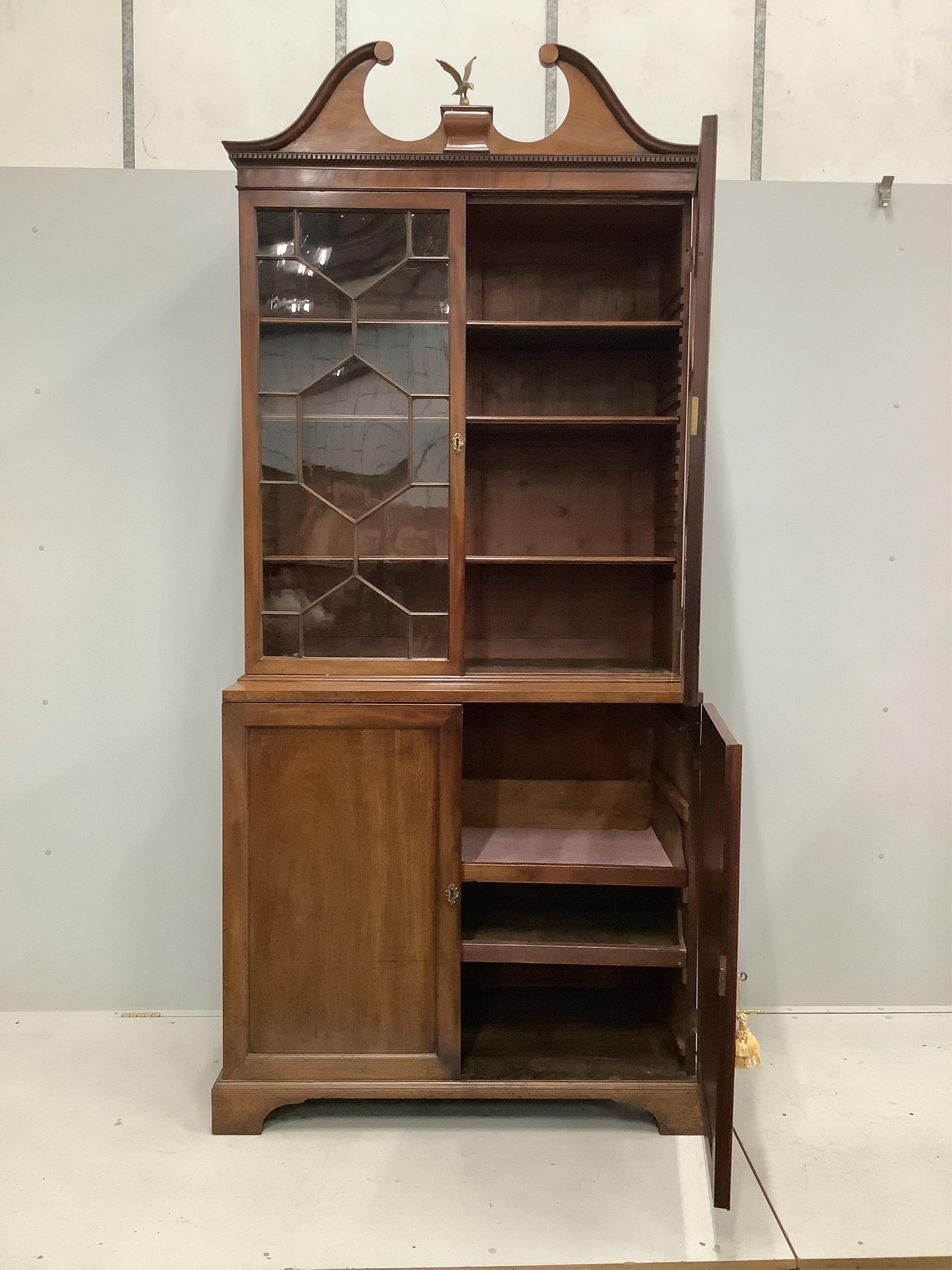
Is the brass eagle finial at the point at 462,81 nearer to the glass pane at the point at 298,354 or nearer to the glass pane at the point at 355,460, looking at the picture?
the glass pane at the point at 298,354

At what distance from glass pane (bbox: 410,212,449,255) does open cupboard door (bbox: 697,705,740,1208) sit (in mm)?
1272

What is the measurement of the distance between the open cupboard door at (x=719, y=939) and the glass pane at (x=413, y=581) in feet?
2.29

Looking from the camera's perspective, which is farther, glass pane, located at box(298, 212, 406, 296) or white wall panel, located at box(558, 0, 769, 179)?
white wall panel, located at box(558, 0, 769, 179)

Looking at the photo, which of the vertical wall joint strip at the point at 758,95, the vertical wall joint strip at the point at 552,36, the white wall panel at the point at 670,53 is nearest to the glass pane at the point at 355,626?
the vertical wall joint strip at the point at 552,36

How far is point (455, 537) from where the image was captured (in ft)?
7.04

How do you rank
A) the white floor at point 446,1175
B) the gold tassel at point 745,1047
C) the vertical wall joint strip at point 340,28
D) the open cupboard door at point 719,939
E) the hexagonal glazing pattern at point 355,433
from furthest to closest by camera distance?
the vertical wall joint strip at point 340,28 → the hexagonal glazing pattern at point 355,433 → the gold tassel at point 745,1047 → the white floor at point 446,1175 → the open cupboard door at point 719,939

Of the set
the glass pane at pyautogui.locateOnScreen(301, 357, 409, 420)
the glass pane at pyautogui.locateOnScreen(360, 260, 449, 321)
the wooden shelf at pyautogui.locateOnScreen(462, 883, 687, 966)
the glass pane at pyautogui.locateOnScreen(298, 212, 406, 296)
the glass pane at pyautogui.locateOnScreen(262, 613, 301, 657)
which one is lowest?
the wooden shelf at pyautogui.locateOnScreen(462, 883, 687, 966)

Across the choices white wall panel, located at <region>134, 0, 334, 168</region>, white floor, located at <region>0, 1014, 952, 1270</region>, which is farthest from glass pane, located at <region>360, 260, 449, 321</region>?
white floor, located at <region>0, 1014, 952, 1270</region>

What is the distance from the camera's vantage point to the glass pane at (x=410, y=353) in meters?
2.13

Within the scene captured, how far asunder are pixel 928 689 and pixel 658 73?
2010 millimetres

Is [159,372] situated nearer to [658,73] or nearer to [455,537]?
[455,537]

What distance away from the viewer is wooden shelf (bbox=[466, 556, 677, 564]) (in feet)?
7.18

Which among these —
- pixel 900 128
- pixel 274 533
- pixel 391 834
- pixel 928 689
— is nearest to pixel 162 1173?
pixel 391 834

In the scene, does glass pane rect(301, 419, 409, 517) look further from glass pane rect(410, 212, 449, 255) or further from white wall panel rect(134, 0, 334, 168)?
white wall panel rect(134, 0, 334, 168)
